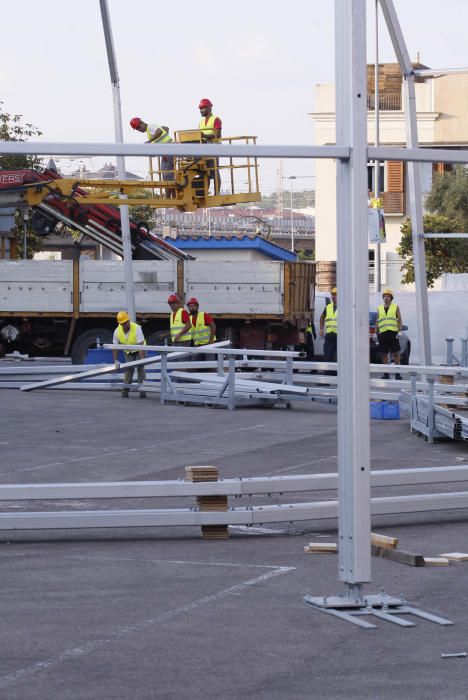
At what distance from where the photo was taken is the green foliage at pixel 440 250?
51.8 meters

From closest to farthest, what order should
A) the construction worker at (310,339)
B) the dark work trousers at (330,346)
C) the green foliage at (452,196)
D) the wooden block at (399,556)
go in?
the wooden block at (399,556) < the dark work trousers at (330,346) < the construction worker at (310,339) < the green foliage at (452,196)

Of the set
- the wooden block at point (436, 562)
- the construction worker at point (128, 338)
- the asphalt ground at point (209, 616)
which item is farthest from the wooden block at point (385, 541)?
the construction worker at point (128, 338)

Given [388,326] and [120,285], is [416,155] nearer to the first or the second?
[388,326]

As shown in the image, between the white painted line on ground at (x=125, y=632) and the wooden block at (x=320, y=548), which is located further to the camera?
the wooden block at (x=320, y=548)

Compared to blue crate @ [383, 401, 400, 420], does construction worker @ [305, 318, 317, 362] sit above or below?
above

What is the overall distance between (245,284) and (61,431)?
1162cm

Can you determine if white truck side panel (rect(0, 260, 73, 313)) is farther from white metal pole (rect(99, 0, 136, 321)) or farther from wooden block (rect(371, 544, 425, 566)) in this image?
wooden block (rect(371, 544, 425, 566))

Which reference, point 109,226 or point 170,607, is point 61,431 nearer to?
point 170,607

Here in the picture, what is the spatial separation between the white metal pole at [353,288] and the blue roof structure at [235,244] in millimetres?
27548

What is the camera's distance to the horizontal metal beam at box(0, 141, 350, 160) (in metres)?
6.93

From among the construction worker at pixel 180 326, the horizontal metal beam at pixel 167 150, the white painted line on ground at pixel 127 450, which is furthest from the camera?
the construction worker at pixel 180 326

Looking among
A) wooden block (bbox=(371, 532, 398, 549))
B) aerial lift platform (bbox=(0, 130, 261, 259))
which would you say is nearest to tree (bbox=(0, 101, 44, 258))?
aerial lift platform (bbox=(0, 130, 261, 259))

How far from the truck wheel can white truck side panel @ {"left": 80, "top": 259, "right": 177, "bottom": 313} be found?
494mm

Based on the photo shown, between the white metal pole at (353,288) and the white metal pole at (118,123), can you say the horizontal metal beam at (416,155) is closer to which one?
the white metal pole at (353,288)
